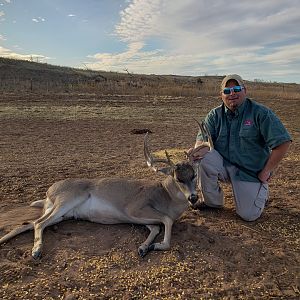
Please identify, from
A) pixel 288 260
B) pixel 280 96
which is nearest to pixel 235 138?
pixel 288 260

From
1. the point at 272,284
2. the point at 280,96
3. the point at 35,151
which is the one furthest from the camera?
the point at 280,96

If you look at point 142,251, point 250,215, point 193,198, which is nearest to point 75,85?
point 250,215

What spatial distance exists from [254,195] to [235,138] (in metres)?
0.95

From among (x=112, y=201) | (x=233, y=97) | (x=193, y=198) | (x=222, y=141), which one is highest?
(x=233, y=97)

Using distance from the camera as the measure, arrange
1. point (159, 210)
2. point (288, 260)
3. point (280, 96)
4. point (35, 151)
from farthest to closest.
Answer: point (280, 96)
point (35, 151)
point (159, 210)
point (288, 260)

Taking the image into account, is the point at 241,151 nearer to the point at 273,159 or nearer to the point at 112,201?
the point at 273,159

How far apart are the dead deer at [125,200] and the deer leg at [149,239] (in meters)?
0.01

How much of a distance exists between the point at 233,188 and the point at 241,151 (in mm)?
612

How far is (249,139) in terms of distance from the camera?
6160 mm

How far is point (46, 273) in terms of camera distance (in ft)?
15.0

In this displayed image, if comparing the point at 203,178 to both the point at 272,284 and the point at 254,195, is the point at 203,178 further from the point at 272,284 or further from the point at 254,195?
the point at 272,284

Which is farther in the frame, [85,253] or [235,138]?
[235,138]

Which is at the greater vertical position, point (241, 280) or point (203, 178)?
point (203, 178)

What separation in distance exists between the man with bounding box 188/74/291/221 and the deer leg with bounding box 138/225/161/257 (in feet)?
4.15
